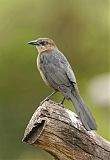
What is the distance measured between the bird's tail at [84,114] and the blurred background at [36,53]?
4.88 metres

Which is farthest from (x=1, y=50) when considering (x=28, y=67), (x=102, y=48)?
(x=102, y=48)

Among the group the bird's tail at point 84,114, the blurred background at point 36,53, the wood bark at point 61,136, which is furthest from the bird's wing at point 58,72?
the blurred background at point 36,53

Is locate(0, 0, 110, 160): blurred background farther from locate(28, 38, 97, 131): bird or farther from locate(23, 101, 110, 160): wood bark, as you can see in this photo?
locate(23, 101, 110, 160): wood bark

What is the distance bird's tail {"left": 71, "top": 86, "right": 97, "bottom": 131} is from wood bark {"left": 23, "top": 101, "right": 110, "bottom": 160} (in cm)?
5

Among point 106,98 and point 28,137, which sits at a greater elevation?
point 28,137

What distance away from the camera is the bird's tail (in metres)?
6.71

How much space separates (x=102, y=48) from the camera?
49.5 feet

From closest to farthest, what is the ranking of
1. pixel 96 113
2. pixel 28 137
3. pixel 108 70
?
pixel 28 137, pixel 96 113, pixel 108 70

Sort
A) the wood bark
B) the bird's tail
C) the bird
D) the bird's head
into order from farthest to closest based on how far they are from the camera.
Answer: the bird's head, the bird, the bird's tail, the wood bark

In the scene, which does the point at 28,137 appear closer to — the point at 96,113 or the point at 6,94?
the point at 96,113

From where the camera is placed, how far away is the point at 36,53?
13.5 m

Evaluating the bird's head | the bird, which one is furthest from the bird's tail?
the bird's head

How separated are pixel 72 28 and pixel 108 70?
1.17m

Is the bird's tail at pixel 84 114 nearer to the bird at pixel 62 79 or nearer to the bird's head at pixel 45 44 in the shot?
the bird at pixel 62 79
